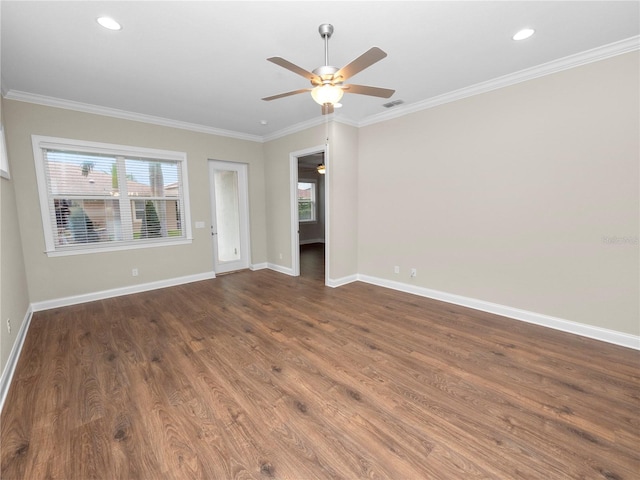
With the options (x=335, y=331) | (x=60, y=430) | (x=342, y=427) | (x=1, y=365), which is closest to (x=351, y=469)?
(x=342, y=427)

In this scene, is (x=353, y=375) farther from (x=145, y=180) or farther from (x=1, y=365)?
(x=145, y=180)

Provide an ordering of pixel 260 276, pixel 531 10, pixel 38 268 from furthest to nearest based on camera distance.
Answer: pixel 260 276 → pixel 38 268 → pixel 531 10

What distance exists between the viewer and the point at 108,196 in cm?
416

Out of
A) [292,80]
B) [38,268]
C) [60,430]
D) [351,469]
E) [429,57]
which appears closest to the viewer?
[351,469]

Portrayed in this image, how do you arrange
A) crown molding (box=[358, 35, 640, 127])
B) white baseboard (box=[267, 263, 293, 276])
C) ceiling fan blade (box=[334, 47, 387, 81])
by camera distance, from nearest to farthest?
ceiling fan blade (box=[334, 47, 387, 81]), crown molding (box=[358, 35, 640, 127]), white baseboard (box=[267, 263, 293, 276])

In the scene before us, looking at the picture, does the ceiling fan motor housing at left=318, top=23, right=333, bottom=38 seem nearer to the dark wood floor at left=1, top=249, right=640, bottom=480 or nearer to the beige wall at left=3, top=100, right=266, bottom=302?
the dark wood floor at left=1, top=249, right=640, bottom=480

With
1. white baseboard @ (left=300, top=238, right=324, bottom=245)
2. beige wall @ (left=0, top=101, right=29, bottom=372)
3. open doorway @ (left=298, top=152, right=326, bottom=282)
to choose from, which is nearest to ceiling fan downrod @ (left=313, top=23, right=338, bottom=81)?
beige wall @ (left=0, top=101, right=29, bottom=372)

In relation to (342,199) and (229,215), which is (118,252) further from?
(342,199)

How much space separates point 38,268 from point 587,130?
659cm

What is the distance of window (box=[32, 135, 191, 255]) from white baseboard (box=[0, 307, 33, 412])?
3.62ft

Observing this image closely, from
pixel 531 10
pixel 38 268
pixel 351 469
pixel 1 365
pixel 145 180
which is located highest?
pixel 531 10

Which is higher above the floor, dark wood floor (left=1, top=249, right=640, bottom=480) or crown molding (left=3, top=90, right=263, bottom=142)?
crown molding (left=3, top=90, right=263, bottom=142)

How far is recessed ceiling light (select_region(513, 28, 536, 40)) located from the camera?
229 centimetres

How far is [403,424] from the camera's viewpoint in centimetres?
179
